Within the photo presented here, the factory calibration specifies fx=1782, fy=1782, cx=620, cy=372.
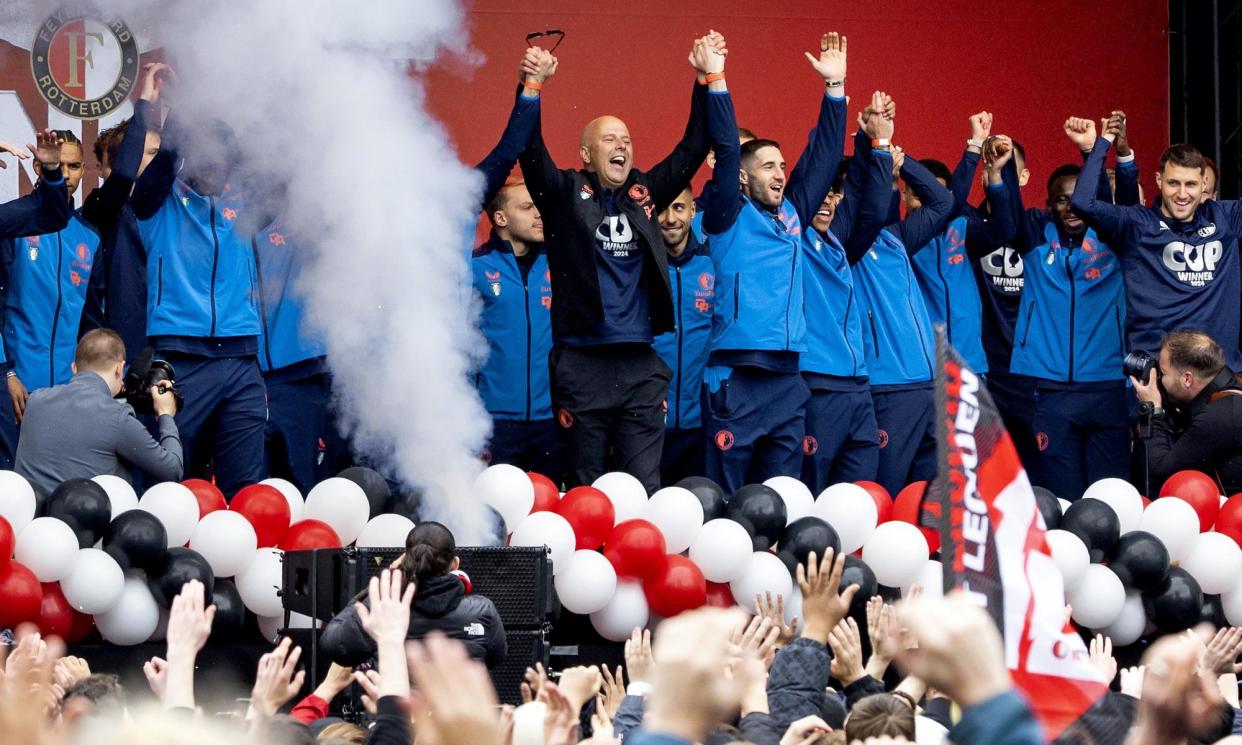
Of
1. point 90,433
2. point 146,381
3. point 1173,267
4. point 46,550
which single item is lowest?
point 46,550

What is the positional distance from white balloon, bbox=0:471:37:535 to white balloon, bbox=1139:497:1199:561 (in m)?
4.01

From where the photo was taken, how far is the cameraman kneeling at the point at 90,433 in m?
6.45

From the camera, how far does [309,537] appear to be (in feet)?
20.3

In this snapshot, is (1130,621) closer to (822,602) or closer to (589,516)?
(589,516)

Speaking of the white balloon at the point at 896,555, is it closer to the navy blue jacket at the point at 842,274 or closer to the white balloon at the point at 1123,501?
the white balloon at the point at 1123,501

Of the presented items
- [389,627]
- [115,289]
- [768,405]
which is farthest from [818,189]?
[389,627]

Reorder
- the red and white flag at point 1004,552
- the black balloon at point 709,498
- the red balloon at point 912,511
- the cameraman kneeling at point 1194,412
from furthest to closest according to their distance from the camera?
the cameraman kneeling at point 1194,412 → the red balloon at point 912,511 → the black balloon at point 709,498 → the red and white flag at point 1004,552

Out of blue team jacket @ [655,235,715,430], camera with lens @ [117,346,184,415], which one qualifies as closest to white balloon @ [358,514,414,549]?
camera with lens @ [117,346,184,415]

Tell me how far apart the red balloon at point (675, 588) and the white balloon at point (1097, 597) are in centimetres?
136

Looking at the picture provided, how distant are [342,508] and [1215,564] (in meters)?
3.22

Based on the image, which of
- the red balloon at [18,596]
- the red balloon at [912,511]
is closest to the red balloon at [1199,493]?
the red balloon at [912,511]

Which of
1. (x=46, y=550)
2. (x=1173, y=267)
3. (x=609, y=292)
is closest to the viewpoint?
(x=46, y=550)

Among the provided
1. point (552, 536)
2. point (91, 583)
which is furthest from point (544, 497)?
point (91, 583)

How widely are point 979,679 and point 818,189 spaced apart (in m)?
6.29
